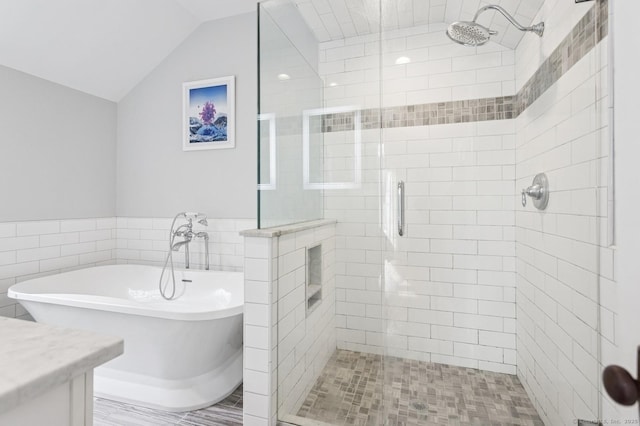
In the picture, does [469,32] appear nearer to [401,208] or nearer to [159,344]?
[401,208]

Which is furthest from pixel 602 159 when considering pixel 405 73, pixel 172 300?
pixel 172 300

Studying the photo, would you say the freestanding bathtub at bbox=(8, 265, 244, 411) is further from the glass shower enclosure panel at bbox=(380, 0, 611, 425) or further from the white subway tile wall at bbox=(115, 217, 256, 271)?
the glass shower enclosure panel at bbox=(380, 0, 611, 425)

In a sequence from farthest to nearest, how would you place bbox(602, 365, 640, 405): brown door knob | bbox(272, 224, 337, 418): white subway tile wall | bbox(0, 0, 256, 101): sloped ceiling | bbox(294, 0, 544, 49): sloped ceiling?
bbox(0, 0, 256, 101): sloped ceiling < bbox(294, 0, 544, 49): sloped ceiling < bbox(272, 224, 337, 418): white subway tile wall < bbox(602, 365, 640, 405): brown door knob

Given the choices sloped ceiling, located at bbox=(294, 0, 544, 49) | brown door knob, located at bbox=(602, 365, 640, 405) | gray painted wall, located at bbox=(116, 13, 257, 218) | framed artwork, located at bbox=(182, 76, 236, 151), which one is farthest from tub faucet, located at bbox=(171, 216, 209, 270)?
brown door knob, located at bbox=(602, 365, 640, 405)

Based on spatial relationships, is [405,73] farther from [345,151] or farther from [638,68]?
[638,68]

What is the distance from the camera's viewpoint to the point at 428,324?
2445 mm

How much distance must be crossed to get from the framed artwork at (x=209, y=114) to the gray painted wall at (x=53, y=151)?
0.85 metres

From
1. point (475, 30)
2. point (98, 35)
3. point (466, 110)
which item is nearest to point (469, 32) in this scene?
point (475, 30)

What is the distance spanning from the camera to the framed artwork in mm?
2949

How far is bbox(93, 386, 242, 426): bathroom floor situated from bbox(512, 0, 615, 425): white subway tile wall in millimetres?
1728

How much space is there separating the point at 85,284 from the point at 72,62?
1.85 m

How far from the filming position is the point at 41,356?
572 mm

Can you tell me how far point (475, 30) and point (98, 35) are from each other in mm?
2814

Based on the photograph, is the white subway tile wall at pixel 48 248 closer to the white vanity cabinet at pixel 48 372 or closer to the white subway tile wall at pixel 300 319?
the white subway tile wall at pixel 300 319
